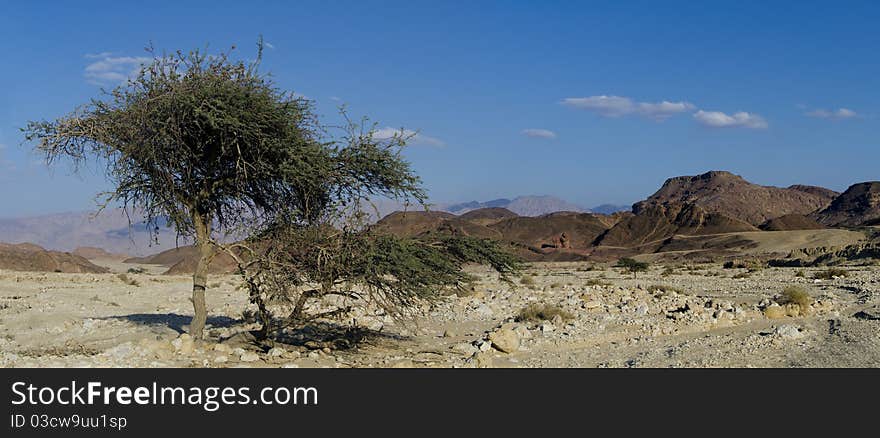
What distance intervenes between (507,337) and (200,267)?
573cm

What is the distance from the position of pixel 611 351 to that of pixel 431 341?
3.86 m

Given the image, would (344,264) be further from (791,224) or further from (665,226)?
(791,224)

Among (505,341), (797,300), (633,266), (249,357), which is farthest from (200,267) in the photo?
(633,266)

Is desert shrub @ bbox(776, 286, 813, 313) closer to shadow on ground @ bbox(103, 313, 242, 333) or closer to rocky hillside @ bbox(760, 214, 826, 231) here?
shadow on ground @ bbox(103, 313, 242, 333)

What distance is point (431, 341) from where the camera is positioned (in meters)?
15.4

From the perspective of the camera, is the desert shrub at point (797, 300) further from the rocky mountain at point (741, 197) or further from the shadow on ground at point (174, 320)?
the rocky mountain at point (741, 197)

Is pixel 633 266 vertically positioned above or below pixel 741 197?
below

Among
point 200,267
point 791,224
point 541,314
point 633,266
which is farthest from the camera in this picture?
point 791,224

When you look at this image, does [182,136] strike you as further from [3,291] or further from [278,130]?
[3,291]

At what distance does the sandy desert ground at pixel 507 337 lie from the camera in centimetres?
1156

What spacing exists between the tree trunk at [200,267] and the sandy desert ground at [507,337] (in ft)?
1.35

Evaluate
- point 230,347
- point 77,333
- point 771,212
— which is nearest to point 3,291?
point 77,333

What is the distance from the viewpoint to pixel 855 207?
110 meters

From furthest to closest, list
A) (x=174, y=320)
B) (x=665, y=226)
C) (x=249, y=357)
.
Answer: (x=665, y=226) → (x=174, y=320) → (x=249, y=357)
